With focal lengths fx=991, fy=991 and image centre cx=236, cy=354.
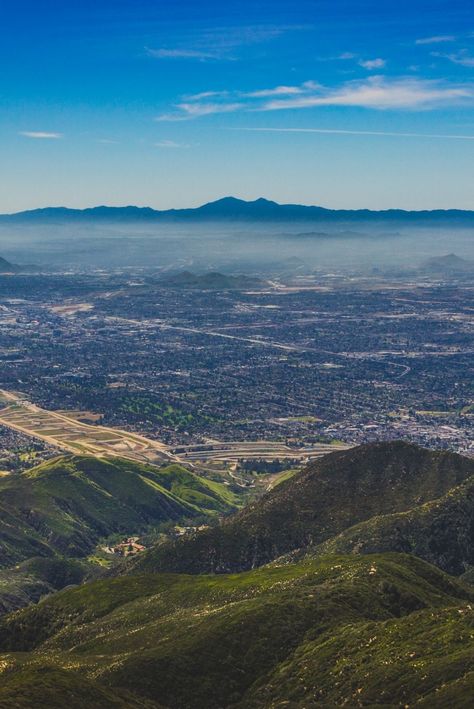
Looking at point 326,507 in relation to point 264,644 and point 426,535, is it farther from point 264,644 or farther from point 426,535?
point 264,644

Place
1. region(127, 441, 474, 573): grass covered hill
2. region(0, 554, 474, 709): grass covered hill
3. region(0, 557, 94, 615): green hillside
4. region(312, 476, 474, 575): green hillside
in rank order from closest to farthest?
region(0, 554, 474, 709): grass covered hill
region(312, 476, 474, 575): green hillside
region(127, 441, 474, 573): grass covered hill
region(0, 557, 94, 615): green hillside

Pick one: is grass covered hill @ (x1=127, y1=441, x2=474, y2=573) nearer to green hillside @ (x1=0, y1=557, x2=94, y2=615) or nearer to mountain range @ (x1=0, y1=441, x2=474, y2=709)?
mountain range @ (x1=0, y1=441, x2=474, y2=709)

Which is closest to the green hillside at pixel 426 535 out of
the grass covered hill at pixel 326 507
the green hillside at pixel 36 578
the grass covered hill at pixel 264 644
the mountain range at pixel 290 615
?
the mountain range at pixel 290 615

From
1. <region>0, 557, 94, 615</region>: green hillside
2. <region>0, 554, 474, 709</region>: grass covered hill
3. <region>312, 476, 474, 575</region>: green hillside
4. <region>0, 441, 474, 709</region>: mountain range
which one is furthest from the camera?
<region>0, 557, 94, 615</region>: green hillside

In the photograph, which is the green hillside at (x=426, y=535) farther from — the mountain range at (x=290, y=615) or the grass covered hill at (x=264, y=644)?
the grass covered hill at (x=264, y=644)

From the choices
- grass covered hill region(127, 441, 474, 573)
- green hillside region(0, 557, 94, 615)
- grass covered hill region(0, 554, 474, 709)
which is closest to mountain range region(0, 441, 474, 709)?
grass covered hill region(0, 554, 474, 709)
